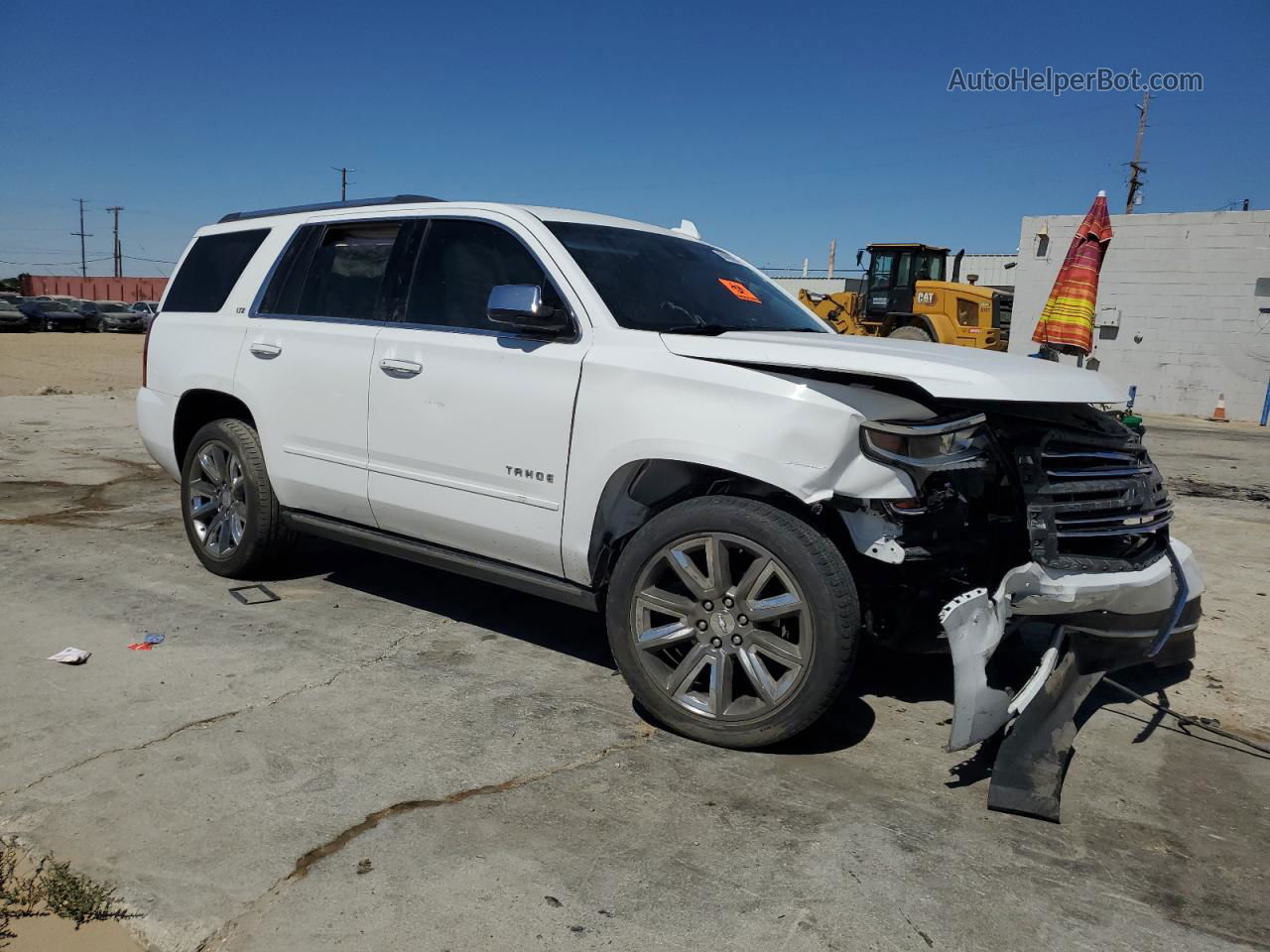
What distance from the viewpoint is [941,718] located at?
3889mm

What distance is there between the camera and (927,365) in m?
3.15

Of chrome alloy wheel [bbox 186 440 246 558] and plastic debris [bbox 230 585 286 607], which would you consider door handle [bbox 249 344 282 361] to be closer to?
chrome alloy wheel [bbox 186 440 246 558]

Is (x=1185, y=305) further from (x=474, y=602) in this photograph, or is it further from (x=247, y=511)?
(x=247, y=511)

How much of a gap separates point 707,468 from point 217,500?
122 inches

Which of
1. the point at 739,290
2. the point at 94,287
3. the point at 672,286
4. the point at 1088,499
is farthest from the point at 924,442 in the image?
the point at 94,287

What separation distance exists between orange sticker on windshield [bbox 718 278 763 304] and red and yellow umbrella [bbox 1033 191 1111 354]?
721 centimetres

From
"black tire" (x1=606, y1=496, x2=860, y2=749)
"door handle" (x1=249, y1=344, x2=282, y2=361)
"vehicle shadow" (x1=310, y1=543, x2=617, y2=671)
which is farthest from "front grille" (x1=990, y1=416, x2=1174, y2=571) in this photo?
"door handle" (x1=249, y1=344, x2=282, y2=361)

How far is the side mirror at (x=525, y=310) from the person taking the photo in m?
3.72

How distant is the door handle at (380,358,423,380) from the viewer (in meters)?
4.21

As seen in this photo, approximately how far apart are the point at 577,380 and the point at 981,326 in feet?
57.2

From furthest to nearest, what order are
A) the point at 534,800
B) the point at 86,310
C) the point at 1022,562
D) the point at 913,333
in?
1. the point at 86,310
2. the point at 913,333
3. the point at 1022,562
4. the point at 534,800

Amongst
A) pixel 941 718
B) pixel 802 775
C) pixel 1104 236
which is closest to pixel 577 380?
pixel 802 775

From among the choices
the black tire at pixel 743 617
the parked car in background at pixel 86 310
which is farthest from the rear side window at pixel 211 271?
the parked car in background at pixel 86 310

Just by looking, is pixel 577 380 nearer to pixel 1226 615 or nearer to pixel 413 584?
pixel 413 584
